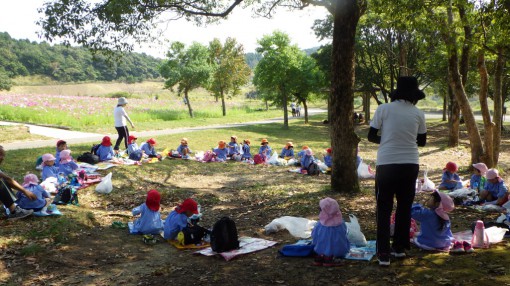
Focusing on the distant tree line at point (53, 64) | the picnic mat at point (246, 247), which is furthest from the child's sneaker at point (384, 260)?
the distant tree line at point (53, 64)

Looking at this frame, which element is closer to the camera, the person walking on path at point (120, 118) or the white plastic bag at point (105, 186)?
the white plastic bag at point (105, 186)

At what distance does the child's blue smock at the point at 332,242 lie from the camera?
5.14 metres

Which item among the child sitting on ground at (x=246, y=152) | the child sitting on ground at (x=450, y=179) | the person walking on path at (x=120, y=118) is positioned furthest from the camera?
the child sitting on ground at (x=246, y=152)

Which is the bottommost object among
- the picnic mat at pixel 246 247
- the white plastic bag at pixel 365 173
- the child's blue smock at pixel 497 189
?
the white plastic bag at pixel 365 173

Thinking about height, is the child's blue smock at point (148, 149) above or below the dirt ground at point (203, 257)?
above

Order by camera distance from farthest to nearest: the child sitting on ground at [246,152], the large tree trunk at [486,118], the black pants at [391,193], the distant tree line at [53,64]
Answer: the distant tree line at [53,64] → the child sitting on ground at [246,152] → the large tree trunk at [486,118] → the black pants at [391,193]

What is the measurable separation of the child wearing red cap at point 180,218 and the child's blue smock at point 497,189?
555 cm

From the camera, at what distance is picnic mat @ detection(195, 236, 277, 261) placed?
5.59 m

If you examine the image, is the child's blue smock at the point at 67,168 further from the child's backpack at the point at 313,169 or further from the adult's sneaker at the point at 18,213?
the child's backpack at the point at 313,169

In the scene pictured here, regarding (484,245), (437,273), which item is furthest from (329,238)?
(484,245)

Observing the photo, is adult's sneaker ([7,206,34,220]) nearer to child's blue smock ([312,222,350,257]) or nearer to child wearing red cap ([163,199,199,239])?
child wearing red cap ([163,199,199,239])

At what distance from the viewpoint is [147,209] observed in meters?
7.02

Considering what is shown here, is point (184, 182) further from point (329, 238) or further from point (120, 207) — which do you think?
point (329, 238)

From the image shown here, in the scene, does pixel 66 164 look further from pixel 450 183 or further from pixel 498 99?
pixel 498 99
